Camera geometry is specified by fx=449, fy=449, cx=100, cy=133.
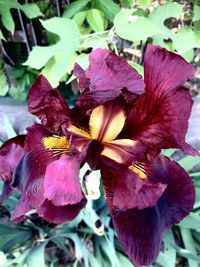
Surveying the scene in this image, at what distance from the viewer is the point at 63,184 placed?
2.16ft

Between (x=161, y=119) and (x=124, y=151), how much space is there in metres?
0.08

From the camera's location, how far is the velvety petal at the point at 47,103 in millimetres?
719

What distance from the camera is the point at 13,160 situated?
0.82 metres

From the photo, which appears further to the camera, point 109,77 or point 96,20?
point 96,20

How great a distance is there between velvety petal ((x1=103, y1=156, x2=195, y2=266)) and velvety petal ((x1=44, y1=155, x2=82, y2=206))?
0.26 feet

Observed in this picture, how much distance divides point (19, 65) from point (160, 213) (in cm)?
138

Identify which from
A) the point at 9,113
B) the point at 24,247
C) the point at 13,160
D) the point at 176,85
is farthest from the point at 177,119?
the point at 9,113

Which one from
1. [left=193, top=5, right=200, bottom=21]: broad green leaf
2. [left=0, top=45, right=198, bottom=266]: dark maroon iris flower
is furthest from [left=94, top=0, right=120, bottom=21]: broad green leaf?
[left=0, top=45, right=198, bottom=266]: dark maroon iris flower

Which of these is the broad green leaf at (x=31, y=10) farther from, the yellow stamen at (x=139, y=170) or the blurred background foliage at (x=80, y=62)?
the yellow stamen at (x=139, y=170)

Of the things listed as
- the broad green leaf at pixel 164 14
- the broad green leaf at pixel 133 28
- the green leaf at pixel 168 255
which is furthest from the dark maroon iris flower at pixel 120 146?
the green leaf at pixel 168 255

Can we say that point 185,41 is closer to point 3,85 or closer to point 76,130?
point 76,130

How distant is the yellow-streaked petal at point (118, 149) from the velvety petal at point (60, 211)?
A: 0.08 m

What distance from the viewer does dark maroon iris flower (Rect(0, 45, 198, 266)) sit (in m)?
0.67

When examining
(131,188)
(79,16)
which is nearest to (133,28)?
(79,16)
